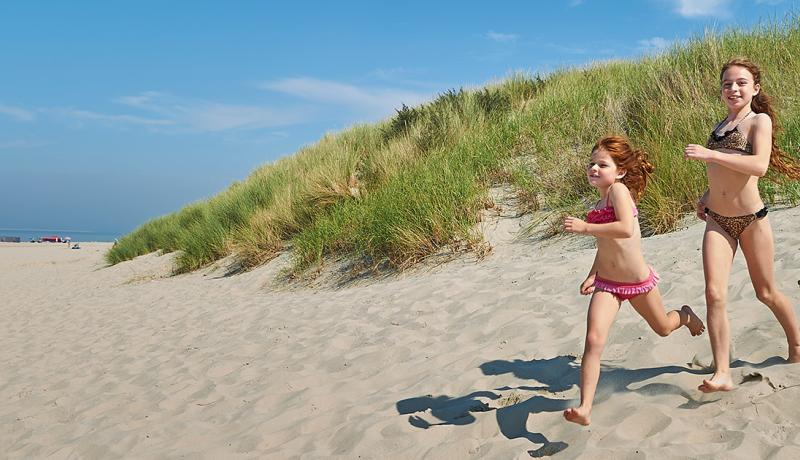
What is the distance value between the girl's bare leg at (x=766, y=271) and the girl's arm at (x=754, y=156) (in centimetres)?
29

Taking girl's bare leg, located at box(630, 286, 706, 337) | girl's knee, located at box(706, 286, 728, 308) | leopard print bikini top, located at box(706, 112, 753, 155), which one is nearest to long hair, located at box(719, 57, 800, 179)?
leopard print bikini top, located at box(706, 112, 753, 155)

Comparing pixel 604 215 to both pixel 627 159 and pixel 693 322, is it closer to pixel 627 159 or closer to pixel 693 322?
pixel 627 159

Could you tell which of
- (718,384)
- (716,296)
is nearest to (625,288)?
(716,296)

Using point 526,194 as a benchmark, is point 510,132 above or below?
above

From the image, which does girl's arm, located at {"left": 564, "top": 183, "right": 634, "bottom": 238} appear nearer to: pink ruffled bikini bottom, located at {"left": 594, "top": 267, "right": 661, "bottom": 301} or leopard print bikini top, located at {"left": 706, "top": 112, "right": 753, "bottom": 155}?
pink ruffled bikini bottom, located at {"left": 594, "top": 267, "right": 661, "bottom": 301}

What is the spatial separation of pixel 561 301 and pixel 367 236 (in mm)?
4401

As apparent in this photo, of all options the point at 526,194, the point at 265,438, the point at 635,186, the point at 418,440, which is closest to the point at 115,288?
the point at 526,194

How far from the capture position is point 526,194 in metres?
9.28

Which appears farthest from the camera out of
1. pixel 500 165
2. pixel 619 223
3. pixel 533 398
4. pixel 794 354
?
pixel 500 165

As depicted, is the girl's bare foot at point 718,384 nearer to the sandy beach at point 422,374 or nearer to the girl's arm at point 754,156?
the sandy beach at point 422,374

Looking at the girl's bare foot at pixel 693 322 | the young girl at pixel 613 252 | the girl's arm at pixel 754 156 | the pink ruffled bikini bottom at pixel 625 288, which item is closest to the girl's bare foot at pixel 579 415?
the young girl at pixel 613 252

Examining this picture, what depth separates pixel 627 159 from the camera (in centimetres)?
299

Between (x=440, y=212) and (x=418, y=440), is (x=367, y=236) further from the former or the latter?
(x=418, y=440)

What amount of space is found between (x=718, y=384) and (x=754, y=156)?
1.08 m
